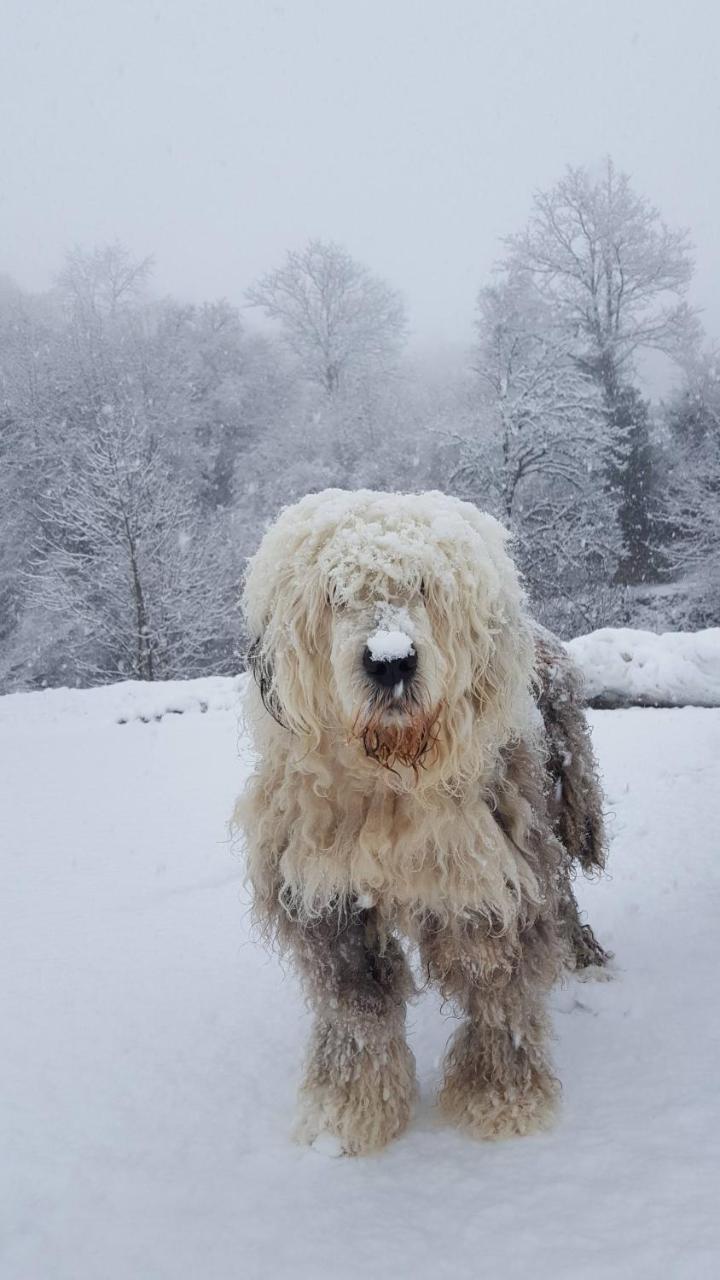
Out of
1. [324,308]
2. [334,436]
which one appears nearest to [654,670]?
[334,436]

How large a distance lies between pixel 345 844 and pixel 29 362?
83.2 feet

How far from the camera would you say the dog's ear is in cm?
229

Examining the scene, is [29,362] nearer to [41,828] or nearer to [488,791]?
[41,828]

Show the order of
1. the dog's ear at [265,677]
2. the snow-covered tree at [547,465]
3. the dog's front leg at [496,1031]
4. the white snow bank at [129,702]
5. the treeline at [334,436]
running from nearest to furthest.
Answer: the dog's ear at [265,677] < the dog's front leg at [496,1031] < the white snow bank at [129,702] < the snow-covered tree at [547,465] < the treeline at [334,436]

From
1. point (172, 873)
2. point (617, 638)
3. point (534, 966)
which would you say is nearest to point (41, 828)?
point (172, 873)

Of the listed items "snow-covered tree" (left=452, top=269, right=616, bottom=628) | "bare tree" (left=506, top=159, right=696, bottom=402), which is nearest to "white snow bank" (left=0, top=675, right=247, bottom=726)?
"snow-covered tree" (left=452, top=269, right=616, bottom=628)

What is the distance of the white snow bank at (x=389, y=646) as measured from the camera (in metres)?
1.98

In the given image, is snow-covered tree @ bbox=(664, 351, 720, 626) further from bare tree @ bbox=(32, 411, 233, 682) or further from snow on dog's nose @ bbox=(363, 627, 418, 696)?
snow on dog's nose @ bbox=(363, 627, 418, 696)

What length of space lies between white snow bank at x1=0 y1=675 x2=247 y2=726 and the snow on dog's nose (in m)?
7.52

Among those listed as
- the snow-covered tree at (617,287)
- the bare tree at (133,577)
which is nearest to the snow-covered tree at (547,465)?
the snow-covered tree at (617,287)

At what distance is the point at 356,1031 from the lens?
8.28ft

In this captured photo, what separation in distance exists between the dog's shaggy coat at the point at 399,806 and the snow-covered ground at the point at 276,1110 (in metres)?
0.25

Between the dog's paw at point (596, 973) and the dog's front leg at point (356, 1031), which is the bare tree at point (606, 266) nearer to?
the dog's paw at point (596, 973)

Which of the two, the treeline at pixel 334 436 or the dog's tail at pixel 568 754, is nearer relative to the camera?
the dog's tail at pixel 568 754
